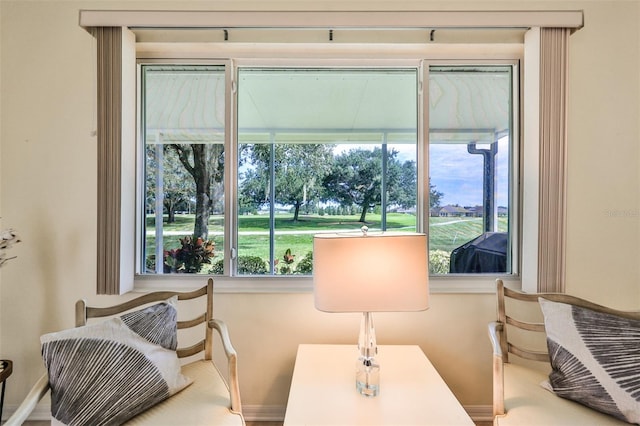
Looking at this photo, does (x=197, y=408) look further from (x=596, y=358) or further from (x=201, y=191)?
(x=596, y=358)

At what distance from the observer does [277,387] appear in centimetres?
178

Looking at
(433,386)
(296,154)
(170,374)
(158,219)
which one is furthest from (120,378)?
(296,154)

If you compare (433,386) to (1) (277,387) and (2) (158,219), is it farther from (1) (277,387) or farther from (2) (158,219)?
(2) (158,219)

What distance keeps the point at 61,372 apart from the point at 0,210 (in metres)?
1.28

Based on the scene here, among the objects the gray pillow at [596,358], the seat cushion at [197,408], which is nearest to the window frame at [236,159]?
the gray pillow at [596,358]

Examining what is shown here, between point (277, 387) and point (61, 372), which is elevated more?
point (61, 372)

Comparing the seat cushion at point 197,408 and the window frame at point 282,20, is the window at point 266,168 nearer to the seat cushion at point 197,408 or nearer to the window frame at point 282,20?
the window frame at point 282,20

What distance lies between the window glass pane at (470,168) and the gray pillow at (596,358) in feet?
1.88

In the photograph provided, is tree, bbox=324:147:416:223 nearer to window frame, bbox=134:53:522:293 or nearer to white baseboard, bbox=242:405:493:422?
window frame, bbox=134:53:522:293

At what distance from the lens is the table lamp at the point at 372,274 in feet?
3.63

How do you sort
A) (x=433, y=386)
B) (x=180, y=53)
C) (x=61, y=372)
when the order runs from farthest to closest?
(x=180, y=53) < (x=433, y=386) < (x=61, y=372)

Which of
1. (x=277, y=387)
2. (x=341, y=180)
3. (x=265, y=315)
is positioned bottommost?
(x=277, y=387)

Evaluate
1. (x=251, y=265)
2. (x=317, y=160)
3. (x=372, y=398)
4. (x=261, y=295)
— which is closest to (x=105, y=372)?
(x=261, y=295)

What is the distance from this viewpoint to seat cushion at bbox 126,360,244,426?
116 centimetres
